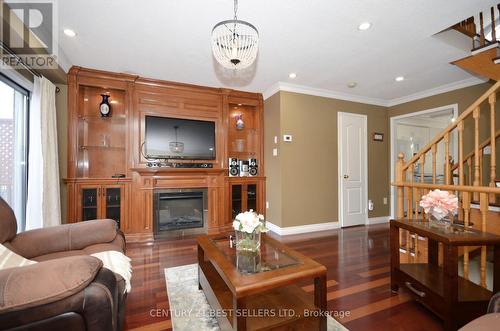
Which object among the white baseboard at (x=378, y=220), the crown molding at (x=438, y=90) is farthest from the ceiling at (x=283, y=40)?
the white baseboard at (x=378, y=220)

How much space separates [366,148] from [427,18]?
8.44 ft

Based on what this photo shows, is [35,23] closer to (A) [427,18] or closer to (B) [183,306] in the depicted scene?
(B) [183,306]

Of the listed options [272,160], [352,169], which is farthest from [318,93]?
[352,169]

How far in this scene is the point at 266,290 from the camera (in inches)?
45.2

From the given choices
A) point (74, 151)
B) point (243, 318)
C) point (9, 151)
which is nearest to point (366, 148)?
point (243, 318)

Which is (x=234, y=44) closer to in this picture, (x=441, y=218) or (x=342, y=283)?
(x=441, y=218)

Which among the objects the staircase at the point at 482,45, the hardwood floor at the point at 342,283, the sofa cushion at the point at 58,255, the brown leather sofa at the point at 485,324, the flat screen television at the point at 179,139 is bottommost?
the hardwood floor at the point at 342,283

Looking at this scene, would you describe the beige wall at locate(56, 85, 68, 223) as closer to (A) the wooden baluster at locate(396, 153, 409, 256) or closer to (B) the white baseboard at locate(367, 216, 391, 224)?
(A) the wooden baluster at locate(396, 153, 409, 256)

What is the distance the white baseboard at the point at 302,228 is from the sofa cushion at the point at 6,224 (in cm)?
308

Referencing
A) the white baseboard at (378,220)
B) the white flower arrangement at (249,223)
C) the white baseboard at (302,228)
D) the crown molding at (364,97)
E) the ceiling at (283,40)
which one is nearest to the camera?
the white flower arrangement at (249,223)

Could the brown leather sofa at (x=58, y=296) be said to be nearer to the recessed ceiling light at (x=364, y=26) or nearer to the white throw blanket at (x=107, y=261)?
the white throw blanket at (x=107, y=261)

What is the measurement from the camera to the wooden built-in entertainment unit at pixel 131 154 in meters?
3.14

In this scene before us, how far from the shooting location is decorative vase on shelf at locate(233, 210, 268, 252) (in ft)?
4.81

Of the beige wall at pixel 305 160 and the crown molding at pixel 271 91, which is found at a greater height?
the crown molding at pixel 271 91
